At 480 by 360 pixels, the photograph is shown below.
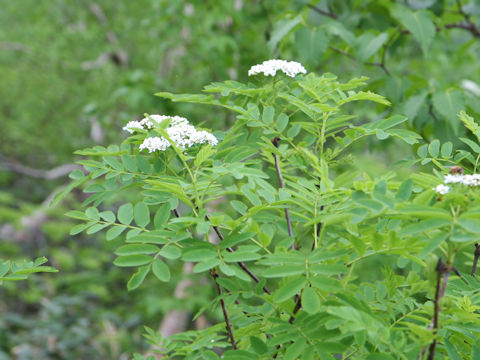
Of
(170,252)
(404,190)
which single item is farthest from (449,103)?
(170,252)

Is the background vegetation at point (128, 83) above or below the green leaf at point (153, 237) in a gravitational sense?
below

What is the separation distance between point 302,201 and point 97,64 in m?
6.25

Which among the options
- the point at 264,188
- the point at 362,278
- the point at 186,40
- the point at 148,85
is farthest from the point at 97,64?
the point at 264,188

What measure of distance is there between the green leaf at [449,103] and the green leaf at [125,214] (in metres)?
1.30

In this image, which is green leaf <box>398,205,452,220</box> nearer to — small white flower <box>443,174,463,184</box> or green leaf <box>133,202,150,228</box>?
small white flower <box>443,174,463,184</box>

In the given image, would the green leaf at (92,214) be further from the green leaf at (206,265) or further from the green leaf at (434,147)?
the green leaf at (434,147)

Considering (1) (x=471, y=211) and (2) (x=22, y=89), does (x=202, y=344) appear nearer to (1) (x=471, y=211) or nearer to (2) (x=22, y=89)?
(1) (x=471, y=211)

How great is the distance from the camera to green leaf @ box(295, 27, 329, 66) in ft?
6.15

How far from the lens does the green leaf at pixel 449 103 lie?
1.70 m

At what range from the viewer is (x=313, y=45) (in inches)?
73.9

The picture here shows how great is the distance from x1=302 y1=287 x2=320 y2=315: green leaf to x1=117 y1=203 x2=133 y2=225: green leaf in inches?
14.9

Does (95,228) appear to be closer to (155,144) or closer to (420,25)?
(155,144)

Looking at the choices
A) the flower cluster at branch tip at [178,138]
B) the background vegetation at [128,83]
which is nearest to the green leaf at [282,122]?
the flower cluster at branch tip at [178,138]

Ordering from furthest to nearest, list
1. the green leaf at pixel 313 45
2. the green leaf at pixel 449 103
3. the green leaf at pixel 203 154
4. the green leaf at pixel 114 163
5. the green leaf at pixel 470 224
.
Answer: the green leaf at pixel 313 45 < the green leaf at pixel 449 103 < the green leaf at pixel 114 163 < the green leaf at pixel 203 154 < the green leaf at pixel 470 224
